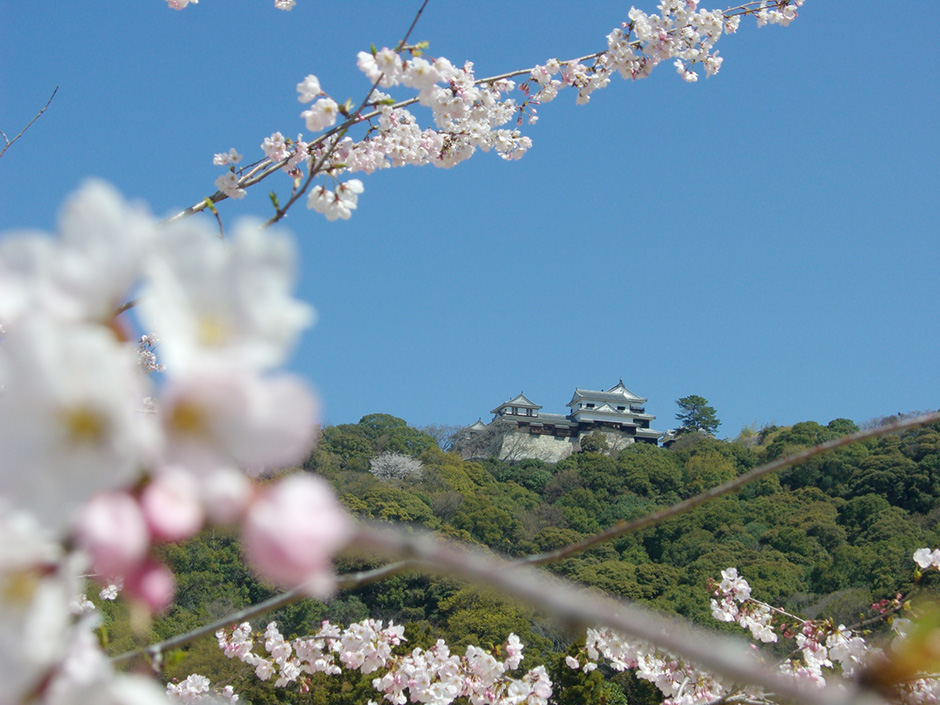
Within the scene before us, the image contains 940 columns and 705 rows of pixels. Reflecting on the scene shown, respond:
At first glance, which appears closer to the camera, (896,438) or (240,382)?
(240,382)

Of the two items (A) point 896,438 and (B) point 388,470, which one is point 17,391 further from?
(B) point 388,470

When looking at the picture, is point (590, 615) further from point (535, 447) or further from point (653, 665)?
point (535, 447)

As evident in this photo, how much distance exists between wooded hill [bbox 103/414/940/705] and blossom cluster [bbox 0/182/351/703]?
1159cm

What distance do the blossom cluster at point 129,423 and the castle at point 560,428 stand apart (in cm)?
4335

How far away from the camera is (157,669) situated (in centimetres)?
82

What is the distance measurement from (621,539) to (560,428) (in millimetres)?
16025

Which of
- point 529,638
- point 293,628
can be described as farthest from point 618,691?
point 293,628

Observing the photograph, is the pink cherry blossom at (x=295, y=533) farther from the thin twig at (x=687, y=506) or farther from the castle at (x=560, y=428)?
the castle at (x=560, y=428)

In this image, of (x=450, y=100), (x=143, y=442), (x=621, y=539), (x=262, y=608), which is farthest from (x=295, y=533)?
(x=621, y=539)

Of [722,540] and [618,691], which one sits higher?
[722,540]

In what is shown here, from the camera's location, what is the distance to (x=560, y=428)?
46594mm

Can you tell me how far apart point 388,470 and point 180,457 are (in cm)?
4161

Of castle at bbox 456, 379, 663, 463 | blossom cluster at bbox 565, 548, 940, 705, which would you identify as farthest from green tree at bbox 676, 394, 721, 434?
blossom cluster at bbox 565, 548, 940, 705

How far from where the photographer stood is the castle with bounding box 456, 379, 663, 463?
45188mm
